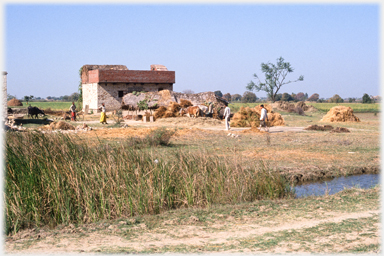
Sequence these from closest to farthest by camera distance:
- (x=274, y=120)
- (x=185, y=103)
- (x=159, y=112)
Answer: (x=274, y=120), (x=159, y=112), (x=185, y=103)

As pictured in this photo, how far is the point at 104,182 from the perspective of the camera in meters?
8.16

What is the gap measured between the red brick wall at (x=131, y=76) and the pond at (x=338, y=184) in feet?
108

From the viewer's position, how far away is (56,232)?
6832 mm

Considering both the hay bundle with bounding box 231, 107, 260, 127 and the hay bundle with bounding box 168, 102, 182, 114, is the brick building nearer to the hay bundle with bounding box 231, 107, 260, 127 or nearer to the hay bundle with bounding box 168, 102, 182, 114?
the hay bundle with bounding box 168, 102, 182, 114

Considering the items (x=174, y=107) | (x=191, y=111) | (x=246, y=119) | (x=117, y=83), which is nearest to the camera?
(x=246, y=119)

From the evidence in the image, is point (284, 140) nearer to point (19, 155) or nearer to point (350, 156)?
point (350, 156)

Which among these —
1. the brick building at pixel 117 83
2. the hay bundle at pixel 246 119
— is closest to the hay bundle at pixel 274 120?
the hay bundle at pixel 246 119

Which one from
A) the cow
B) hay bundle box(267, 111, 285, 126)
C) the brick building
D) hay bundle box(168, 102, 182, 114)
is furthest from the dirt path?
the brick building

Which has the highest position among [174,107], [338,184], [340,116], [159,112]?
[174,107]

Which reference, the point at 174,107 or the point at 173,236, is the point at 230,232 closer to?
the point at 173,236

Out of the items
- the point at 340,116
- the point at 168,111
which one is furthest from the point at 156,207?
the point at 340,116

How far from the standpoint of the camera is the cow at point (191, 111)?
34406mm

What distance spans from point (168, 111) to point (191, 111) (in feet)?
5.89

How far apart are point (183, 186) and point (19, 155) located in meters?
3.12
